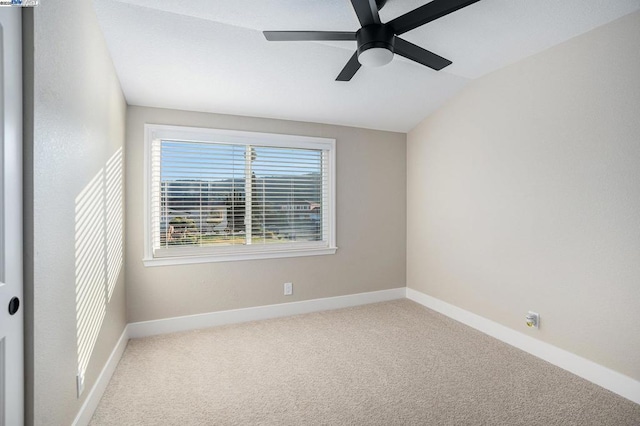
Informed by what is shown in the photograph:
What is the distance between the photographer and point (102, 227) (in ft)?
7.05

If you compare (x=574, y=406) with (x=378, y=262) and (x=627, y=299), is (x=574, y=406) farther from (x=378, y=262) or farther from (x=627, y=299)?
(x=378, y=262)

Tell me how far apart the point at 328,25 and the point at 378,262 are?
274 centimetres

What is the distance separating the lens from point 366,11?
162 cm

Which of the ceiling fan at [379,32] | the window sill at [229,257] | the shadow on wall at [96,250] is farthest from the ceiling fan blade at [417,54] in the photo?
the window sill at [229,257]

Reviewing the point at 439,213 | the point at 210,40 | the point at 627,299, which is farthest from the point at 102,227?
the point at 627,299

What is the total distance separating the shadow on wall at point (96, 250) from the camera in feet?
5.71

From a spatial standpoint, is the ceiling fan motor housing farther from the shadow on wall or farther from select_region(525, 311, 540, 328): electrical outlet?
select_region(525, 311, 540, 328): electrical outlet

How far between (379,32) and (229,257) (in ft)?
8.15

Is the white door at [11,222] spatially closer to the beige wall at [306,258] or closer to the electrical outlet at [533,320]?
the beige wall at [306,258]

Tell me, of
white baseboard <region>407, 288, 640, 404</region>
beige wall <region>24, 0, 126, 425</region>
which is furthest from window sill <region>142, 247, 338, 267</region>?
white baseboard <region>407, 288, 640, 404</region>

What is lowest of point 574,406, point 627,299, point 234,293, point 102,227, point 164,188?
point 574,406

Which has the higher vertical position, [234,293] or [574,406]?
[234,293]

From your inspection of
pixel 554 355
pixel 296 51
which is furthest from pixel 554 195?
pixel 296 51

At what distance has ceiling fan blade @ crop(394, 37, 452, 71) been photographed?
1.90 m
